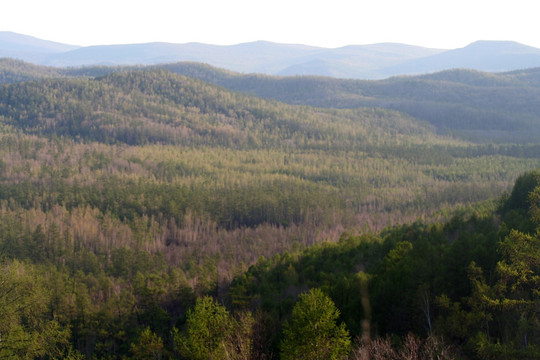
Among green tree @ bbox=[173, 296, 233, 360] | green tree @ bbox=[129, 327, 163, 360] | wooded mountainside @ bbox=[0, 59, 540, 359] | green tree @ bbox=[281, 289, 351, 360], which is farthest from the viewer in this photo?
green tree @ bbox=[129, 327, 163, 360]

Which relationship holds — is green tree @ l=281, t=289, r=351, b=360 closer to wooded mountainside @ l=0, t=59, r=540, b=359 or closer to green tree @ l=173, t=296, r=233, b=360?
wooded mountainside @ l=0, t=59, r=540, b=359

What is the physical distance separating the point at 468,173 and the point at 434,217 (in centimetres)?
7245

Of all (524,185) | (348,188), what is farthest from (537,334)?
(348,188)

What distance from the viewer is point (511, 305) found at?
94.2 feet

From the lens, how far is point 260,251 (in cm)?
9169

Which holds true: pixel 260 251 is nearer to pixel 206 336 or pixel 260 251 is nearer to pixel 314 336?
pixel 206 336

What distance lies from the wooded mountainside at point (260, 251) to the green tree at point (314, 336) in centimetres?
12

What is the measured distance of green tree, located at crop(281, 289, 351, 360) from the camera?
84.8 ft

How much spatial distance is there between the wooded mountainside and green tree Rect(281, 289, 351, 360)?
0.41ft

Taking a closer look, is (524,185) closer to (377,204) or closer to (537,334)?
(537,334)

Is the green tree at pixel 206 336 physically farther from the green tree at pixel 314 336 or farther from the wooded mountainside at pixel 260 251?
the green tree at pixel 314 336

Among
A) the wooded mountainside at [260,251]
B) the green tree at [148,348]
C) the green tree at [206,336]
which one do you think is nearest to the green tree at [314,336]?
the wooded mountainside at [260,251]

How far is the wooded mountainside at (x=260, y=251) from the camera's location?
3072cm

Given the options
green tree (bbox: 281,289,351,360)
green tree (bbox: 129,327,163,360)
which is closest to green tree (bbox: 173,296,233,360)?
green tree (bbox: 281,289,351,360)
